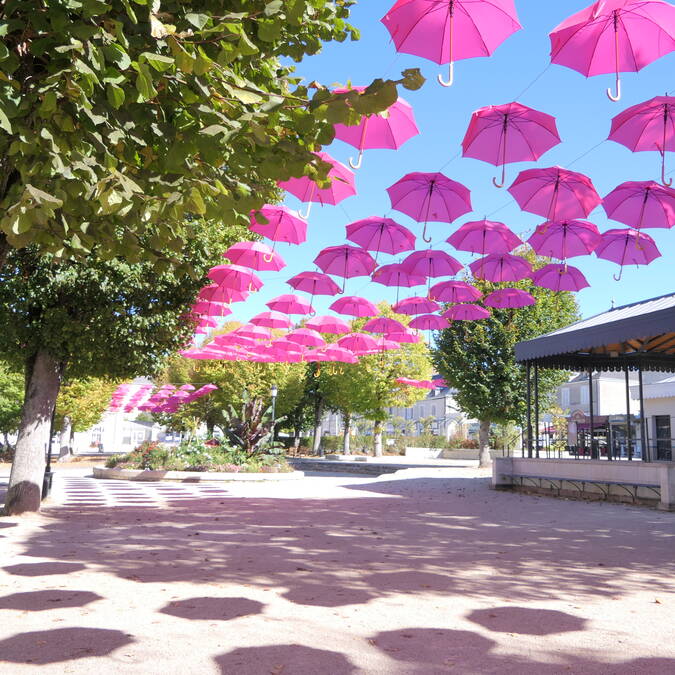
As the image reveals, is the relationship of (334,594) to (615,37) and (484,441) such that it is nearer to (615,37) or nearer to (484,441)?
(615,37)

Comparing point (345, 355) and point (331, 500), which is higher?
point (345, 355)

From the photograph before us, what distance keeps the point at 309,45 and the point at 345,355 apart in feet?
57.4

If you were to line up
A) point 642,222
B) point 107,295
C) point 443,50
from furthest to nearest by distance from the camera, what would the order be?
point 642,222, point 107,295, point 443,50

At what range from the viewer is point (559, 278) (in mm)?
14961

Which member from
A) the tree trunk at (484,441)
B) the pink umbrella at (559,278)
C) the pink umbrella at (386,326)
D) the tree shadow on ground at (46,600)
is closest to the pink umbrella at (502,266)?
Result: the pink umbrella at (559,278)

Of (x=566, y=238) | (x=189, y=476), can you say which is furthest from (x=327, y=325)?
(x=566, y=238)

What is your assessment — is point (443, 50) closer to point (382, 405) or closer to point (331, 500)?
point (331, 500)

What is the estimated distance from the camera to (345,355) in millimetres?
21188

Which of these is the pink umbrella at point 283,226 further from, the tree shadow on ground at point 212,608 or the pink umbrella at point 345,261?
the tree shadow on ground at point 212,608

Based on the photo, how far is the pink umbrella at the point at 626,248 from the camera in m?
13.2

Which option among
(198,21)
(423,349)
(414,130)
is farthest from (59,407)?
(198,21)

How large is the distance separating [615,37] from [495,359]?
16883mm

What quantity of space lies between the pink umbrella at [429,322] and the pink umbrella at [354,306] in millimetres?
1369

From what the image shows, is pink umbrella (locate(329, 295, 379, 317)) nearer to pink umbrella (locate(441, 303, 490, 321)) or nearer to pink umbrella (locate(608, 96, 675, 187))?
pink umbrella (locate(441, 303, 490, 321))
